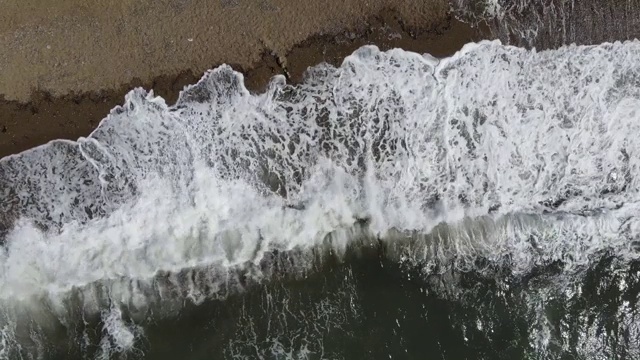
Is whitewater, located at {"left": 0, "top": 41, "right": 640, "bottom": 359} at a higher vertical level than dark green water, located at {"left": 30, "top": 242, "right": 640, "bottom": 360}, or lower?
higher

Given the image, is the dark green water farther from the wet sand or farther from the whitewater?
the wet sand

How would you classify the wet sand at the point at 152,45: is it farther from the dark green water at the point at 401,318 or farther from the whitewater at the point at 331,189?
the dark green water at the point at 401,318

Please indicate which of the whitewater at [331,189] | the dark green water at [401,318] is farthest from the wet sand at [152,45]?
the dark green water at [401,318]

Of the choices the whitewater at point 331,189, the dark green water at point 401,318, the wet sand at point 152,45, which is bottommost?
the dark green water at point 401,318

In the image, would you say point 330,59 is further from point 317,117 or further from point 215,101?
point 215,101

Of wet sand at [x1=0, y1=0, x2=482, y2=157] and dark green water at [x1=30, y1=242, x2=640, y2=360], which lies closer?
wet sand at [x1=0, y1=0, x2=482, y2=157]

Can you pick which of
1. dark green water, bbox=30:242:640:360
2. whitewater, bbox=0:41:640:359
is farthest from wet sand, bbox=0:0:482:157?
dark green water, bbox=30:242:640:360
